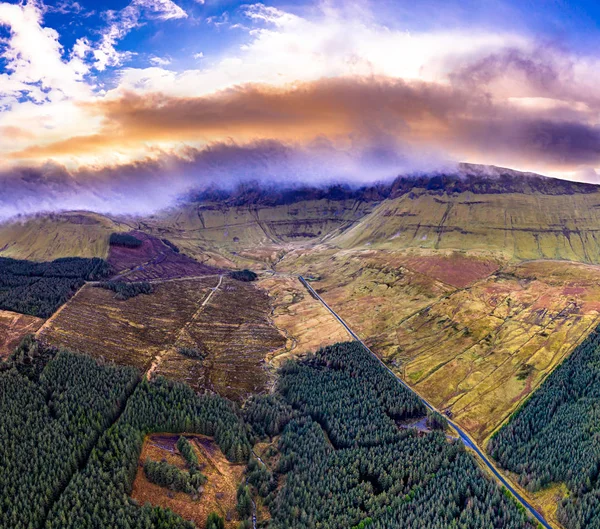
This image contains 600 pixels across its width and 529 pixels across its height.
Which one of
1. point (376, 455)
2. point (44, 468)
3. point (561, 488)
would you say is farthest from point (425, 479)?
point (44, 468)

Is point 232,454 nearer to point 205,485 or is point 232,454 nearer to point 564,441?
point 205,485

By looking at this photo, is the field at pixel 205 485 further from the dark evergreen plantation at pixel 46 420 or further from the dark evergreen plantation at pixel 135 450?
the dark evergreen plantation at pixel 46 420

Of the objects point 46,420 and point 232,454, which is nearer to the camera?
point 46,420

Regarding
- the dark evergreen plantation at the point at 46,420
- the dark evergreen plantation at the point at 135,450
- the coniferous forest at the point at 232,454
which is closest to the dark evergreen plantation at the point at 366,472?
the coniferous forest at the point at 232,454

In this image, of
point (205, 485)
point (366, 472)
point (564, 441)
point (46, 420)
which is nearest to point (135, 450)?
point (205, 485)

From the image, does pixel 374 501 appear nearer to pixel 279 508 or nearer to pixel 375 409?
pixel 279 508
